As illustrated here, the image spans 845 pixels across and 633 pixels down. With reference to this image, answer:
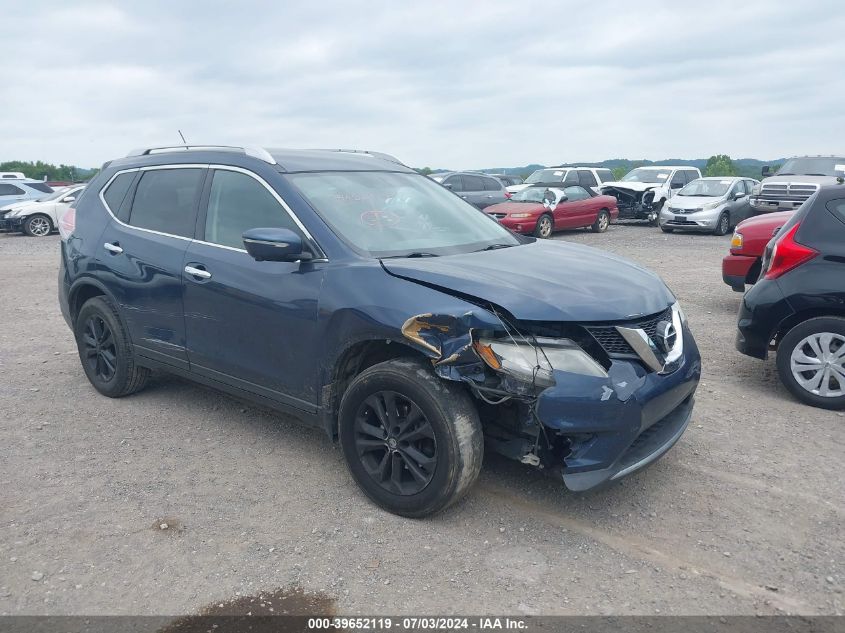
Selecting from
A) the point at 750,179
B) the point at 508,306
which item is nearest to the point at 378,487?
the point at 508,306

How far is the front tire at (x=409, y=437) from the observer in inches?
132

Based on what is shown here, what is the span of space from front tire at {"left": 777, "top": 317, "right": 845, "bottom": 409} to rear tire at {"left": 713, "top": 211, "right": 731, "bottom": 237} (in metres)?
14.8

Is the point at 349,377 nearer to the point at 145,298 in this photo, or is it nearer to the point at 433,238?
the point at 433,238

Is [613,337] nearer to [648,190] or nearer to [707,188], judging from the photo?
[707,188]

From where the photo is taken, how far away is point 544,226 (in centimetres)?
1788

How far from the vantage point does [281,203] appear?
4117 millimetres

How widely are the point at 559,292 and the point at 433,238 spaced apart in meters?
1.03

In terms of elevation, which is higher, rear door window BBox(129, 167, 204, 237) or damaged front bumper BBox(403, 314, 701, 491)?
rear door window BBox(129, 167, 204, 237)

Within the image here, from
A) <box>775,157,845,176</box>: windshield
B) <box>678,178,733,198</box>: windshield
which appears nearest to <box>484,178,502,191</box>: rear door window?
<box>678,178,733,198</box>: windshield

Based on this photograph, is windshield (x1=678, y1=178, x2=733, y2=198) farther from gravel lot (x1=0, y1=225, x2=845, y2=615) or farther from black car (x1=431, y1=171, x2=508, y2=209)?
gravel lot (x1=0, y1=225, x2=845, y2=615)

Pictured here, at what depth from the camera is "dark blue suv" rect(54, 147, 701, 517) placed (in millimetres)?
3320

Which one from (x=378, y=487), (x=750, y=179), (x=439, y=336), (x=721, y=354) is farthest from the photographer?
(x=750, y=179)

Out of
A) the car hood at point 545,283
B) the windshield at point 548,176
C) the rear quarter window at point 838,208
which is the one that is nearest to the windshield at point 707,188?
the windshield at point 548,176

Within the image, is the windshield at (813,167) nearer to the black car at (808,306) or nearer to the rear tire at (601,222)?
the rear tire at (601,222)
